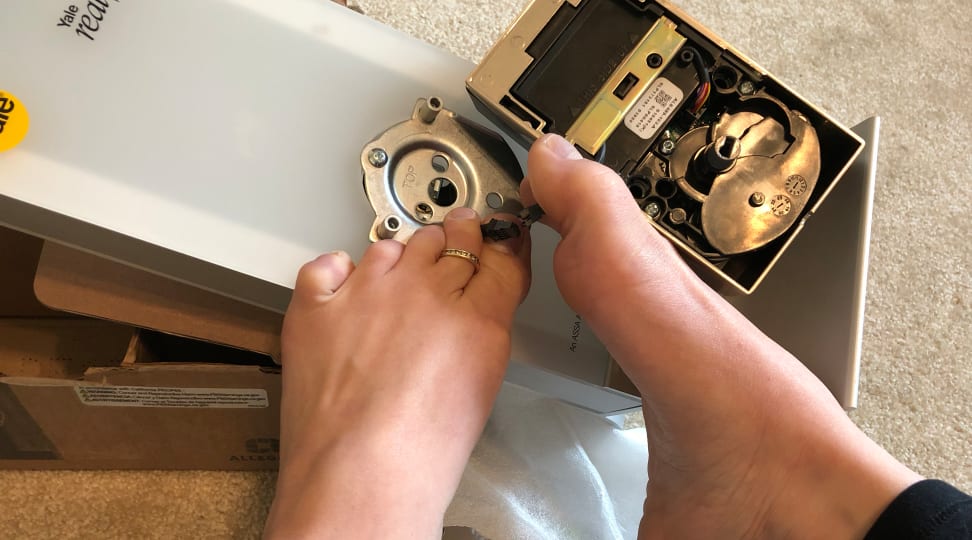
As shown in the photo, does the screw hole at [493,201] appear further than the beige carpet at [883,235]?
No

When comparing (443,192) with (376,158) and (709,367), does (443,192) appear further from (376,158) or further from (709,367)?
(709,367)

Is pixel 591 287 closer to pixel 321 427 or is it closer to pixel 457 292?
pixel 457 292

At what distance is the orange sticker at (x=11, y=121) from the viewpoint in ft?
1.62

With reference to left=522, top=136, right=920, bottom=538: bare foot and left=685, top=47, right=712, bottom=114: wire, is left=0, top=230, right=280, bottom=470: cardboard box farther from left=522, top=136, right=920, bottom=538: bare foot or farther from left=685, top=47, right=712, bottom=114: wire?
left=685, top=47, right=712, bottom=114: wire

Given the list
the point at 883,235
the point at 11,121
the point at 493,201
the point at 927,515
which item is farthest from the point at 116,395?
the point at 883,235

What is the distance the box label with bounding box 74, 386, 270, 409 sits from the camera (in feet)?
1.95

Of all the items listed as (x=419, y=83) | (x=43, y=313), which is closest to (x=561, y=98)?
(x=419, y=83)

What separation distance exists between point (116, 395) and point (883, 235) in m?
0.79

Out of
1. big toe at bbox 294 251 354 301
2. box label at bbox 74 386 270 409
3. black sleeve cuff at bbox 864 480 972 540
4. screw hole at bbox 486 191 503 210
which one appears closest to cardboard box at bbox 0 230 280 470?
box label at bbox 74 386 270 409

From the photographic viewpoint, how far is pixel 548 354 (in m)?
0.56

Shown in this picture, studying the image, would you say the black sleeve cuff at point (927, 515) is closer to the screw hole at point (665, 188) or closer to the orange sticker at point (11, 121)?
the screw hole at point (665, 188)

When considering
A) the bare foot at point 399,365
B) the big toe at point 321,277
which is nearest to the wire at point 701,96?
the bare foot at point 399,365

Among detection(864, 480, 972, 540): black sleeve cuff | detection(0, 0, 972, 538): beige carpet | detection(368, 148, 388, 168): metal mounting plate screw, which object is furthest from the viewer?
detection(0, 0, 972, 538): beige carpet

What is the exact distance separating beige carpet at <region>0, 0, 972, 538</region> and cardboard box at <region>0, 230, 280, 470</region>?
0.04 metres
